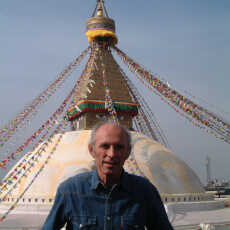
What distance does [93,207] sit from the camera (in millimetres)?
1766

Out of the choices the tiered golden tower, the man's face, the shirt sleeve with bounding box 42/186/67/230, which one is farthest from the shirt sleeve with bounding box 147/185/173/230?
the tiered golden tower

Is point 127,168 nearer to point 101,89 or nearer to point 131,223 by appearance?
point 101,89

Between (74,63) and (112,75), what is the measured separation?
1.81 metres

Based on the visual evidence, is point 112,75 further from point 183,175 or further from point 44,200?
point 44,200

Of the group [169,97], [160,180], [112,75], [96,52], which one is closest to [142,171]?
[160,180]

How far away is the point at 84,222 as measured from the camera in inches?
68.0

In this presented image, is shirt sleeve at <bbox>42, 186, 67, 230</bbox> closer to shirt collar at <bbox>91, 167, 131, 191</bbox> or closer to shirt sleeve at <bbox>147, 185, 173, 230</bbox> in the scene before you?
shirt collar at <bbox>91, 167, 131, 191</bbox>

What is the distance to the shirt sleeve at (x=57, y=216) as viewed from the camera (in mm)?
1768

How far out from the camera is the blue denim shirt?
68.6 inches

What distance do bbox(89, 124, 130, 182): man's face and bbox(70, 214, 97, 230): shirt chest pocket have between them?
246mm

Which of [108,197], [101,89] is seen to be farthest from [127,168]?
[108,197]

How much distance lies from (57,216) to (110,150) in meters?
0.50

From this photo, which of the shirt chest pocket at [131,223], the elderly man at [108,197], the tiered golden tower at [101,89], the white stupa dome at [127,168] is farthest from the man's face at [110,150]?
the tiered golden tower at [101,89]

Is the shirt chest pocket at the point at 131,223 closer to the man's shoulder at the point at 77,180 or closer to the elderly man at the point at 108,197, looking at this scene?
the elderly man at the point at 108,197
